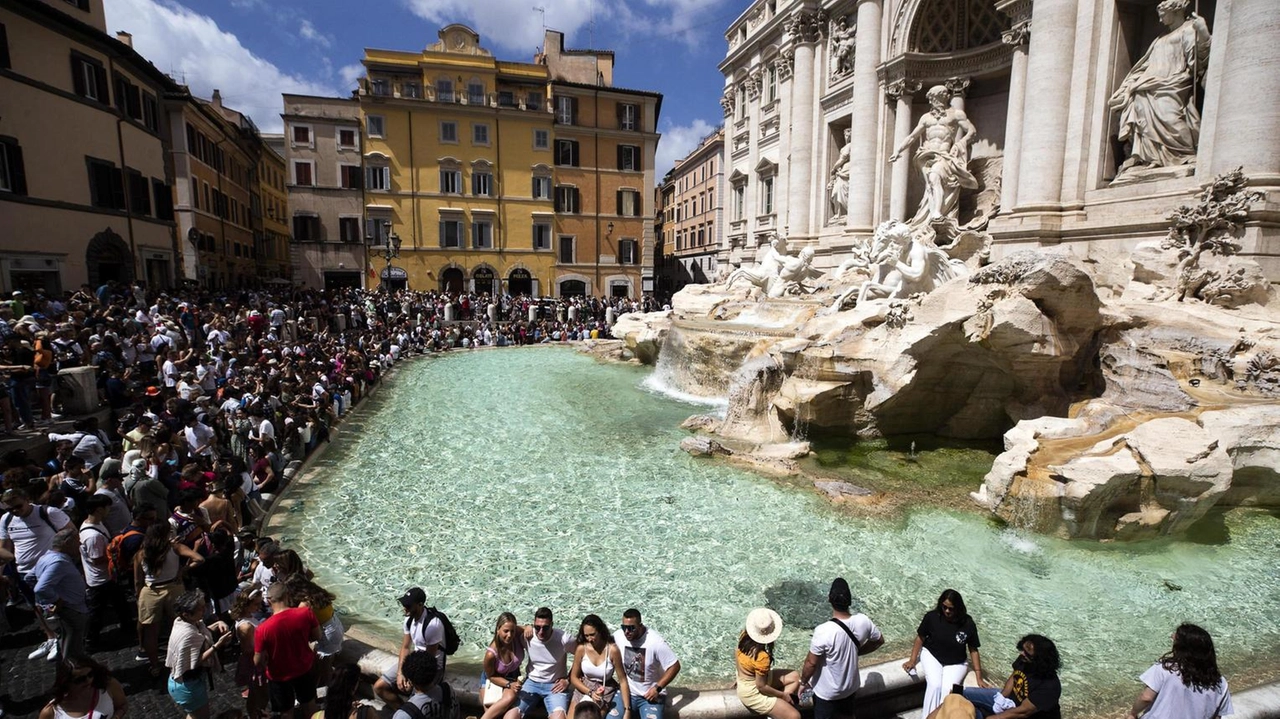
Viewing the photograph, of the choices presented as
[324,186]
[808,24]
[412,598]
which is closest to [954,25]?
[808,24]

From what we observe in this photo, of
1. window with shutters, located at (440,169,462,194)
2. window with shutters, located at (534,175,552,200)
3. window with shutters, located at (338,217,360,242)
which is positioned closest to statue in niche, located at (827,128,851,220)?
window with shutters, located at (534,175,552,200)

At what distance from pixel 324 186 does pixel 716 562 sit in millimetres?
32916

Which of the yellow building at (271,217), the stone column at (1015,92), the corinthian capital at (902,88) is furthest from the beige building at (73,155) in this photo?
the stone column at (1015,92)

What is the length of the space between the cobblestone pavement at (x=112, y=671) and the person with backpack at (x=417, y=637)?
1.08m

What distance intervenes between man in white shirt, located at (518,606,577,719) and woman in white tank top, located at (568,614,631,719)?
9 cm

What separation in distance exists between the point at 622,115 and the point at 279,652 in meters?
36.8

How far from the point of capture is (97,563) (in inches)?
174

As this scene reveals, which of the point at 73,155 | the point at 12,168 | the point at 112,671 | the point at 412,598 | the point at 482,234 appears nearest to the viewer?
the point at 412,598

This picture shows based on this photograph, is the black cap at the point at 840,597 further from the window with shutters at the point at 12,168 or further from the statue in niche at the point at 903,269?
the window with shutters at the point at 12,168

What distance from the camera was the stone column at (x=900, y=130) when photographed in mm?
18438

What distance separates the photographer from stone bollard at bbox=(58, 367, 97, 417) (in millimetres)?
8398

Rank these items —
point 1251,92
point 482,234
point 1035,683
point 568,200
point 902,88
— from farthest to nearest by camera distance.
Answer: point 568,200 → point 482,234 → point 902,88 → point 1251,92 → point 1035,683

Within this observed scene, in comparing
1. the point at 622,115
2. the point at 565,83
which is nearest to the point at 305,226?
the point at 565,83

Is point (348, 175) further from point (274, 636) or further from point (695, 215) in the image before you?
point (274, 636)
